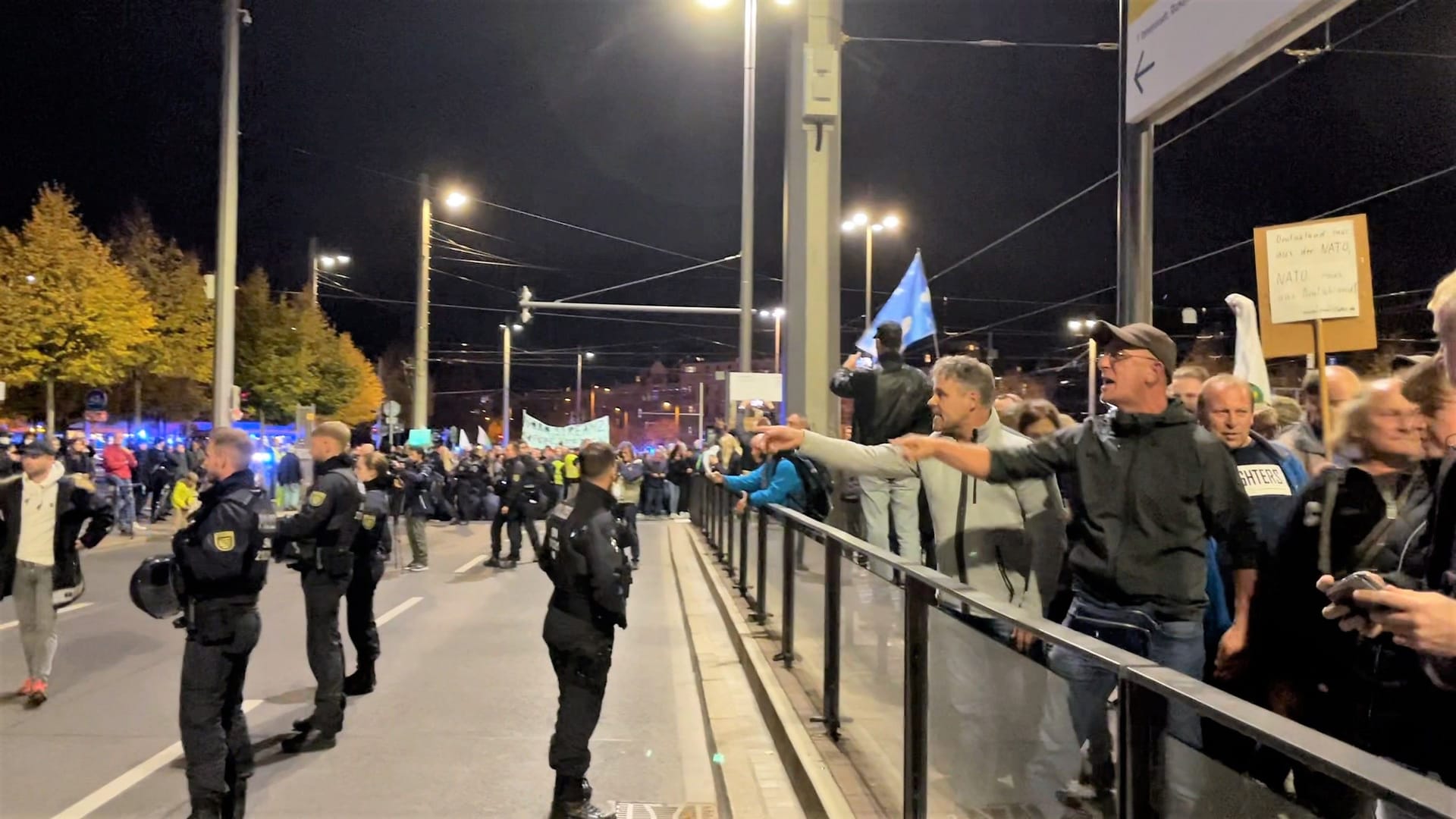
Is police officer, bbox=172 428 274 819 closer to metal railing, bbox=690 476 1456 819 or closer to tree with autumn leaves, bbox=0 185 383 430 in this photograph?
metal railing, bbox=690 476 1456 819

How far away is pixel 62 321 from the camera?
2622cm

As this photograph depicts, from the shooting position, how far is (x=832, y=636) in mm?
5832

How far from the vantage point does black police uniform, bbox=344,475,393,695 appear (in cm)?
724

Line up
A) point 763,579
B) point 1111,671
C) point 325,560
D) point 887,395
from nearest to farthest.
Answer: point 1111,671 < point 887,395 < point 325,560 < point 763,579

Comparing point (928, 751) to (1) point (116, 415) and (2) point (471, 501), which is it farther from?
(1) point (116, 415)

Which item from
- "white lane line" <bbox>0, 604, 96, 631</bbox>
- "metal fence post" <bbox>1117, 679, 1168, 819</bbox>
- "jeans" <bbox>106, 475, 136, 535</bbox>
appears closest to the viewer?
"metal fence post" <bbox>1117, 679, 1168, 819</bbox>

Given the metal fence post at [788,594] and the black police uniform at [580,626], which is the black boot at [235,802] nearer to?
the black police uniform at [580,626]

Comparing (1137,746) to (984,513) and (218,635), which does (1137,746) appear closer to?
(984,513)

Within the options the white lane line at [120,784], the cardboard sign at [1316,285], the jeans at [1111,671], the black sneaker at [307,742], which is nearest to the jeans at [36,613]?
the white lane line at [120,784]

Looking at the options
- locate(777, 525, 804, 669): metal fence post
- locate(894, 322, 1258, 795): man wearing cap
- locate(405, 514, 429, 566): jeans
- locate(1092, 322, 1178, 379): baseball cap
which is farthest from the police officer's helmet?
locate(405, 514, 429, 566): jeans

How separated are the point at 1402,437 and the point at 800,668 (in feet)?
15.2

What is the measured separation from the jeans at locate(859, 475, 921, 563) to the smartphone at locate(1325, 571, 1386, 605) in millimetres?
5019

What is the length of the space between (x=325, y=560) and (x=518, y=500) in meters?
9.47

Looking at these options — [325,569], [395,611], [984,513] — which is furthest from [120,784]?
[395,611]
